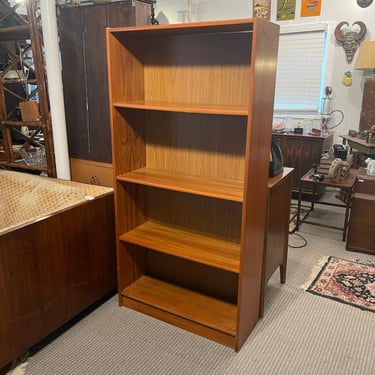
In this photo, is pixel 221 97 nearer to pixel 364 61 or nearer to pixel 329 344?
pixel 329 344

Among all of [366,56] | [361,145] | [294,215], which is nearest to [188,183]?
[294,215]

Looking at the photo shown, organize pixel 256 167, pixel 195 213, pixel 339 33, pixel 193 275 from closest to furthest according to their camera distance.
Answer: pixel 256 167
pixel 195 213
pixel 193 275
pixel 339 33

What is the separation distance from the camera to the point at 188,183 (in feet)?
6.60

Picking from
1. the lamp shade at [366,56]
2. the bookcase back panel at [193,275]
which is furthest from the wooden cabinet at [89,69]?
the lamp shade at [366,56]

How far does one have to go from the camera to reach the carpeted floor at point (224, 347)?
74.1 inches

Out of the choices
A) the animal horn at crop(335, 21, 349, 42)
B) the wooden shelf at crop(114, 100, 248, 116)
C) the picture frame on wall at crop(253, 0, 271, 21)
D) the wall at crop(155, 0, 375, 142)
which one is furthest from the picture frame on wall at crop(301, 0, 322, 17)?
the wooden shelf at crop(114, 100, 248, 116)

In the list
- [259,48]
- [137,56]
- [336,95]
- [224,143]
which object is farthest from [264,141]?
[336,95]

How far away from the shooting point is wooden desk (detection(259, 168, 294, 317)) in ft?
6.97

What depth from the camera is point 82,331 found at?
215 centimetres

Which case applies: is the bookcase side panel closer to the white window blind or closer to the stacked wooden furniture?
the stacked wooden furniture

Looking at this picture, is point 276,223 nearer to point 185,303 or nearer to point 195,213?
point 195,213

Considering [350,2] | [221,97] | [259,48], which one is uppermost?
[350,2]

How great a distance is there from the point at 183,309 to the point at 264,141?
1.12 m

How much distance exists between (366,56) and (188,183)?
9.87 feet
